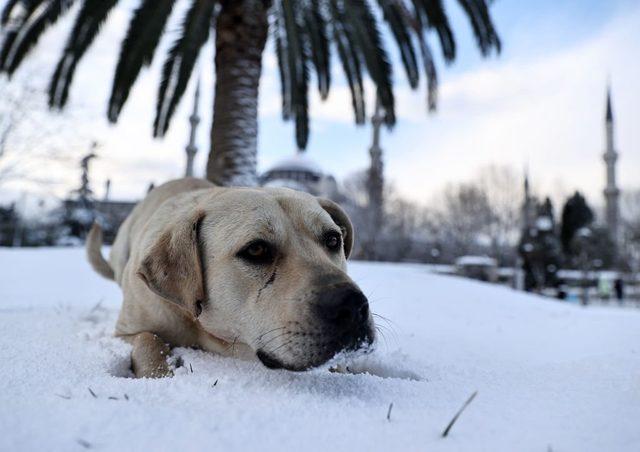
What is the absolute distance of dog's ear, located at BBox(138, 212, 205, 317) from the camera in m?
1.87

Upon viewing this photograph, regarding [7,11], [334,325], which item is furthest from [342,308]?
[7,11]

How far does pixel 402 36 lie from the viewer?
25.5ft

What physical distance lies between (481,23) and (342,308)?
7207 mm

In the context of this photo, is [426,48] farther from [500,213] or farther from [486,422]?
[500,213]

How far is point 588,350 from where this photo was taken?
253cm

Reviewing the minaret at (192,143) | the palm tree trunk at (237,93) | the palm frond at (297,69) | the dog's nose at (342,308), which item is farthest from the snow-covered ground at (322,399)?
the minaret at (192,143)

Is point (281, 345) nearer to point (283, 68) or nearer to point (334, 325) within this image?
point (334, 325)

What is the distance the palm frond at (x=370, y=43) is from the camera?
7008 mm

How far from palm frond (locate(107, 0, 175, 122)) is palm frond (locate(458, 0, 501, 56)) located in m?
4.57

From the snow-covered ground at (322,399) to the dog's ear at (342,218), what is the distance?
2.02 feet

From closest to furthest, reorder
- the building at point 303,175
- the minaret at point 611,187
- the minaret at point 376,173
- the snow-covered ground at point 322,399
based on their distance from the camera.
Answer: the snow-covered ground at point 322,399, the minaret at point 376,173, the minaret at point 611,187, the building at point 303,175

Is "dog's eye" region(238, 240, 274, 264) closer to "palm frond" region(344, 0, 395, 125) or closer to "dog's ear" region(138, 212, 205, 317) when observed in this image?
"dog's ear" region(138, 212, 205, 317)

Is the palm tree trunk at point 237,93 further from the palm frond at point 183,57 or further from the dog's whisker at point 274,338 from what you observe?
the dog's whisker at point 274,338

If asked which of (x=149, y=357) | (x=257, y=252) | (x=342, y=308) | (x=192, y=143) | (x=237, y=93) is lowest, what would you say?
(x=149, y=357)
